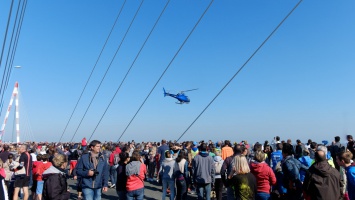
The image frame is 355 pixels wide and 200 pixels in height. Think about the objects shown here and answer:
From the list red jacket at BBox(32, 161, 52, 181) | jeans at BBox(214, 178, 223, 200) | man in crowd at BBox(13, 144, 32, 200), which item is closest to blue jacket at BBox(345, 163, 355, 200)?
jeans at BBox(214, 178, 223, 200)

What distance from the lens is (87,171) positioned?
598cm

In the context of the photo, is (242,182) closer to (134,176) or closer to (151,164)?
(134,176)

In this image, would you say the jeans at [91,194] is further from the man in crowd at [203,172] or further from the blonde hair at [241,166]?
the blonde hair at [241,166]

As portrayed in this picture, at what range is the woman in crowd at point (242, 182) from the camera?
4.55m

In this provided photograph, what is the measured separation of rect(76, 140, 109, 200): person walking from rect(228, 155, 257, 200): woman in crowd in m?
2.87

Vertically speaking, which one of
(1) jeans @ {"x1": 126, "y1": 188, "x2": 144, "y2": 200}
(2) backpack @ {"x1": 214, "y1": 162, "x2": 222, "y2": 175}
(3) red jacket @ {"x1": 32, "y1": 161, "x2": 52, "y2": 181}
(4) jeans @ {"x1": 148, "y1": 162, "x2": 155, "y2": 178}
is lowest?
(4) jeans @ {"x1": 148, "y1": 162, "x2": 155, "y2": 178}

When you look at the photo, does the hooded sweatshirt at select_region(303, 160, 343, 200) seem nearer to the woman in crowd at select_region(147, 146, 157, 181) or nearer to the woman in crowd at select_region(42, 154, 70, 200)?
the woman in crowd at select_region(42, 154, 70, 200)

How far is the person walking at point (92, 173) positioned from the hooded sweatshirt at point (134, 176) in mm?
618

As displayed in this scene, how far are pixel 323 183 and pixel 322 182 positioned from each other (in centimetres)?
2

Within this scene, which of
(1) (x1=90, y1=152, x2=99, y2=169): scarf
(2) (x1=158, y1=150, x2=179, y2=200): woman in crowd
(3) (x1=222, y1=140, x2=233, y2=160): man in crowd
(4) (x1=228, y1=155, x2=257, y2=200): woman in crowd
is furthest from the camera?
(3) (x1=222, y1=140, x2=233, y2=160): man in crowd

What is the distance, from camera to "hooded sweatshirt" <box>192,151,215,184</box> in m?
7.09

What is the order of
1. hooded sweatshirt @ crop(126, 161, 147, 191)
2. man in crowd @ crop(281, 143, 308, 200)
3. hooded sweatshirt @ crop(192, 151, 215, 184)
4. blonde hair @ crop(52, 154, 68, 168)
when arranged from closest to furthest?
blonde hair @ crop(52, 154, 68, 168) → man in crowd @ crop(281, 143, 308, 200) → hooded sweatshirt @ crop(126, 161, 147, 191) → hooded sweatshirt @ crop(192, 151, 215, 184)

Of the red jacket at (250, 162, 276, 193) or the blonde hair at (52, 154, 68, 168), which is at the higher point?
the blonde hair at (52, 154, 68, 168)

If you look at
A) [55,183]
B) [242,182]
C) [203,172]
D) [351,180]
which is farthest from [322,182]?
[55,183]
